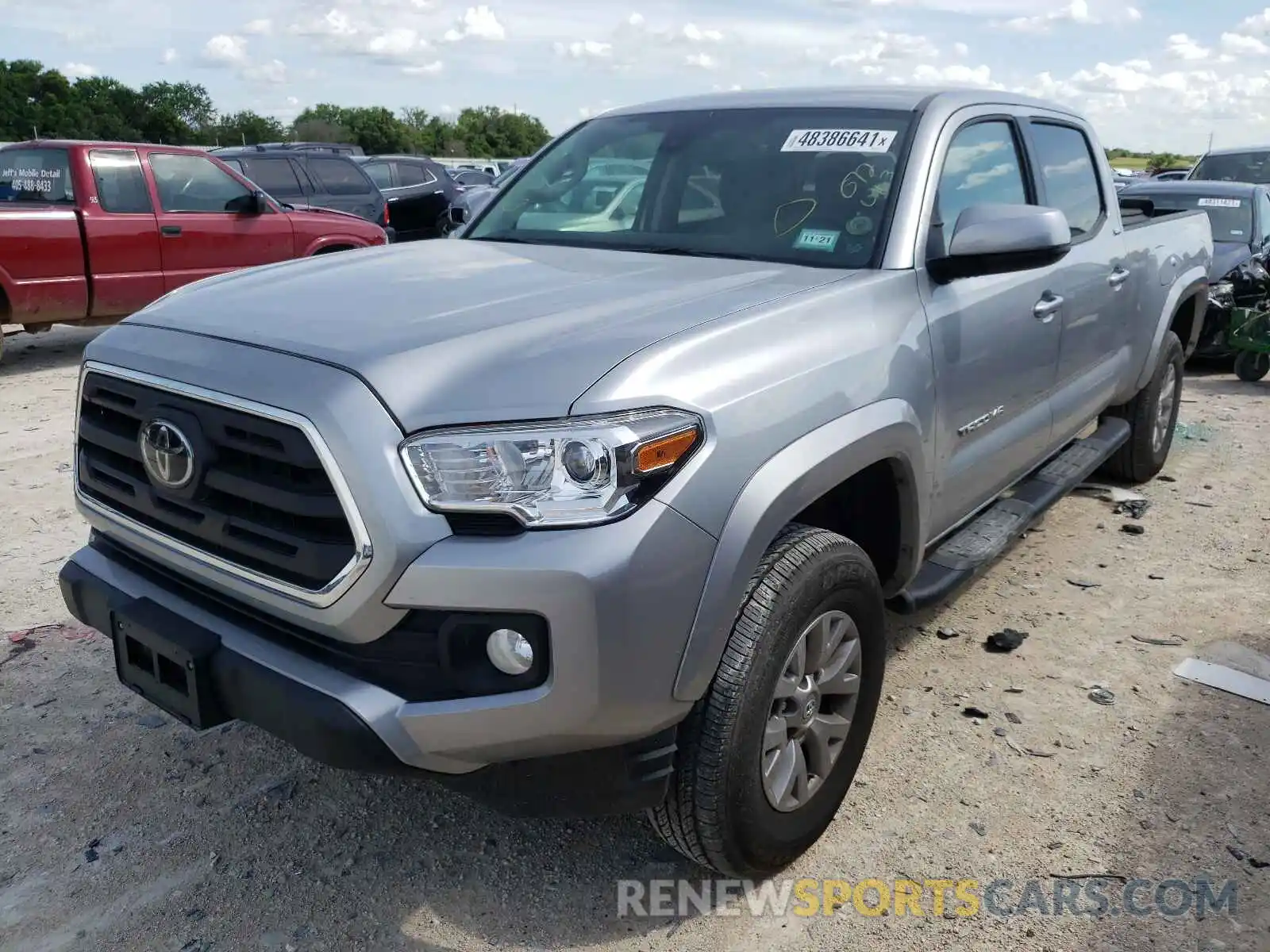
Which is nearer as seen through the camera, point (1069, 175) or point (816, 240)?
point (816, 240)

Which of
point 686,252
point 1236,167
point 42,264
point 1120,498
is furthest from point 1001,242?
point 1236,167

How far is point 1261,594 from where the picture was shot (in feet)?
14.1

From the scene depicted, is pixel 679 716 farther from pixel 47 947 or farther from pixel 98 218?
pixel 98 218

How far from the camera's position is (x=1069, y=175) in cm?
429

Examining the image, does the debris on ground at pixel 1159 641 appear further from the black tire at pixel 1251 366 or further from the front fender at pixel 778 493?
the black tire at pixel 1251 366

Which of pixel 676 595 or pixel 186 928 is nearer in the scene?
pixel 676 595

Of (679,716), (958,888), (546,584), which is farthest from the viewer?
(958,888)

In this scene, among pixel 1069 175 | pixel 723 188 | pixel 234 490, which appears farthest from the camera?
pixel 1069 175

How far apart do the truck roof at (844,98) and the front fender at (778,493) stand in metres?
1.17

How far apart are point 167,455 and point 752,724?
1.40 metres

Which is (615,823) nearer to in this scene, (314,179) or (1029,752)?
(1029,752)

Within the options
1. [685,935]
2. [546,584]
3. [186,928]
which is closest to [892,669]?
[685,935]

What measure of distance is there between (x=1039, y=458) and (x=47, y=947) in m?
3.55

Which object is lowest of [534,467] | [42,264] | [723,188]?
[42,264]
